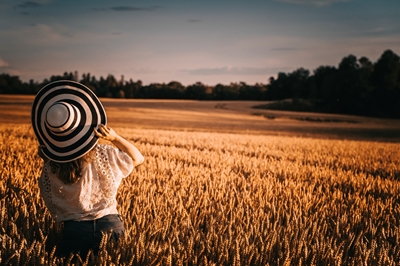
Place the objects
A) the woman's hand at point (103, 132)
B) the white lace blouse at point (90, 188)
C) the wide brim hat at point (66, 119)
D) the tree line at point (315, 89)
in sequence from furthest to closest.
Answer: the tree line at point (315, 89) < the white lace blouse at point (90, 188) < the woman's hand at point (103, 132) < the wide brim hat at point (66, 119)

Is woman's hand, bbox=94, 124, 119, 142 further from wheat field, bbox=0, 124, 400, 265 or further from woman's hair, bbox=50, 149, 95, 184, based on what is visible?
wheat field, bbox=0, 124, 400, 265

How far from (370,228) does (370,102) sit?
194 feet

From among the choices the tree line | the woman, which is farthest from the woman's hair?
the tree line

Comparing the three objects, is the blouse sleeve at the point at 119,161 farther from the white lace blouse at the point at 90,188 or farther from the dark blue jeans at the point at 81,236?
the dark blue jeans at the point at 81,236

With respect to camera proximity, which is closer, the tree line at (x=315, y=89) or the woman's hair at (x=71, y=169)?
the woman's hair at (x=71, y=169)

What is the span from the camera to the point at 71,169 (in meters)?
2.69

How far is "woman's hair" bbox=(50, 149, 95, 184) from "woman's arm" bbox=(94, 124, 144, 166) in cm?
19

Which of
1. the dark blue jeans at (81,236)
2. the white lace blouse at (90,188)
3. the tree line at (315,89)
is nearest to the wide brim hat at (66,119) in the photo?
the white lace blouse at (90,188)

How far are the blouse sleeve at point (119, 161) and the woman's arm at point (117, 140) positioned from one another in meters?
0.04

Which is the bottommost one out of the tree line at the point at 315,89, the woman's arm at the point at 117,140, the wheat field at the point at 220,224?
the wheat field at the point at 220,224

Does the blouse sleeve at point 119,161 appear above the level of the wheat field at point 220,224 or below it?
above

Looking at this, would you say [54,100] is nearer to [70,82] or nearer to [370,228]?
[70,82]

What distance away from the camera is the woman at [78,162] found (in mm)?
2568

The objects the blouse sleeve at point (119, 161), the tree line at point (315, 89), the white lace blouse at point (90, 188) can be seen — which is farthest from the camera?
the tree line at point (315, 89)
